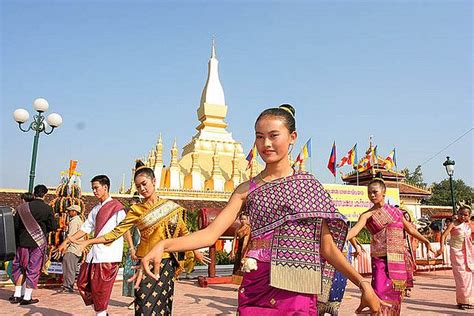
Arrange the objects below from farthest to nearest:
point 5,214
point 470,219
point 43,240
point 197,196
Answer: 1. point 197,196
2. point 470,219
3. point 43,240
4. point 5,214

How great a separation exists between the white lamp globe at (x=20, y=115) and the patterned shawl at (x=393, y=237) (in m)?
9.31

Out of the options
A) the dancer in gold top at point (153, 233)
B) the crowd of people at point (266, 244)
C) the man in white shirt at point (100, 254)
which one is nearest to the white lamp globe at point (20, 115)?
the crowd of people at point (266, 244)

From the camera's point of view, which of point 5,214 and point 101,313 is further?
point 101,313

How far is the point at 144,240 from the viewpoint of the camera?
4.47m

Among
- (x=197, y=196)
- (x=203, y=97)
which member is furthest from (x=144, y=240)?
(x=203, y=97)

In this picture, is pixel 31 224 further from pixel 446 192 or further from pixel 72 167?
pixel 446 192

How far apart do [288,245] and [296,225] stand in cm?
11

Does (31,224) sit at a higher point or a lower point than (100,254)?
higher

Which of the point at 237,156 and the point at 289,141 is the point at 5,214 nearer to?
the point at 289,141

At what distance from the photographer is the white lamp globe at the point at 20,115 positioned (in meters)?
11.2

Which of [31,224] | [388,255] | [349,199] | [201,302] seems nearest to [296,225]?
[388,255]

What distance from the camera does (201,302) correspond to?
786 centimetres

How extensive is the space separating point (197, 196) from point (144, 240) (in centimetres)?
2019

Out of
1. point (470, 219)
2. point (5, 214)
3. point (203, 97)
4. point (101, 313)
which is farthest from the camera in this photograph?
point (203, 97)
